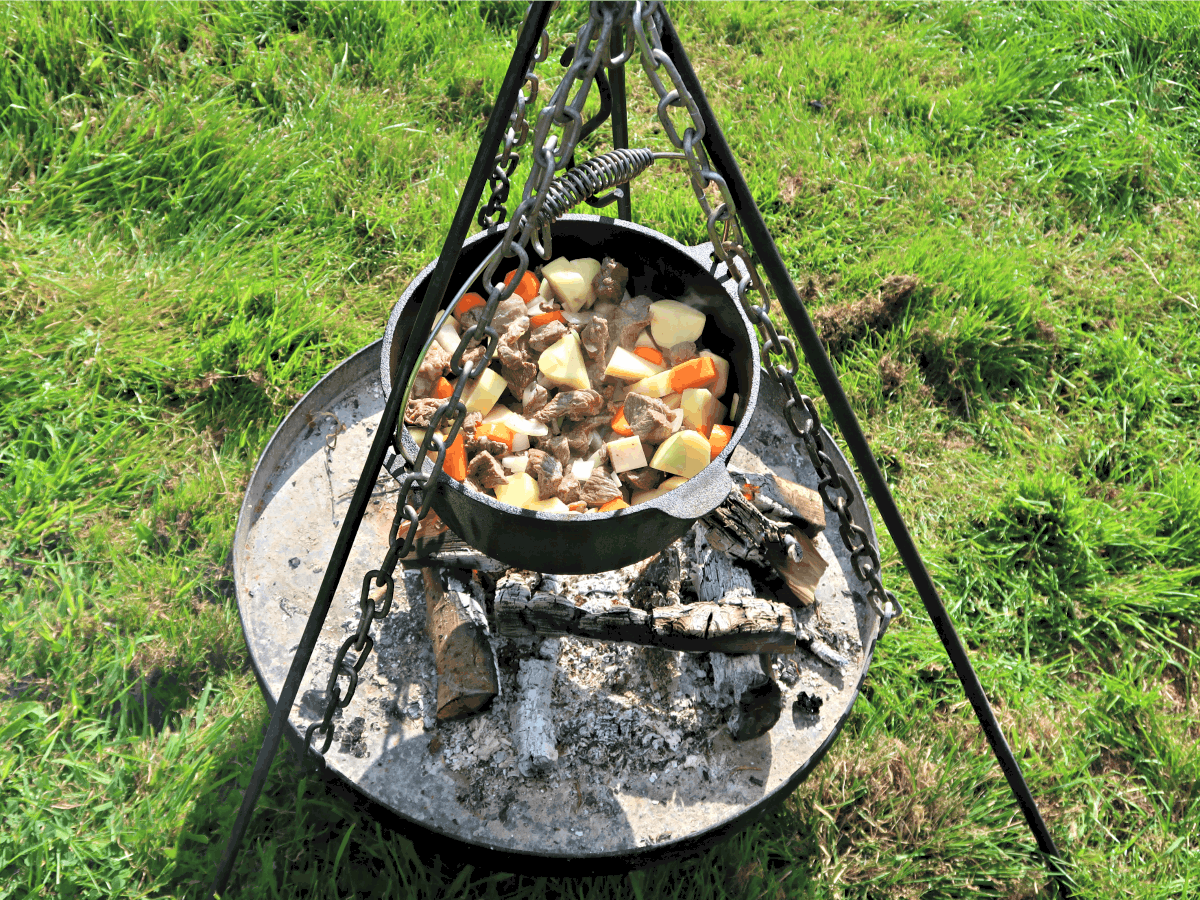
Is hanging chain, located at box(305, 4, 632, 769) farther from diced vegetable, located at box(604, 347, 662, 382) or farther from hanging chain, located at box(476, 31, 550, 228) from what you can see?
diced vegetable, located at box(604, 347, 662, 382)

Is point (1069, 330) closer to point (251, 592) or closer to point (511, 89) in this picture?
point (511, 89)

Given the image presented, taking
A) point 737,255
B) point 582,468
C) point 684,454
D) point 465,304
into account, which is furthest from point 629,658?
point 737,255

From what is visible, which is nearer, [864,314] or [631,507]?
[631,507]

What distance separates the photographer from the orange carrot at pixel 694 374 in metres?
2.05

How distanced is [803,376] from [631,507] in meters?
1.84

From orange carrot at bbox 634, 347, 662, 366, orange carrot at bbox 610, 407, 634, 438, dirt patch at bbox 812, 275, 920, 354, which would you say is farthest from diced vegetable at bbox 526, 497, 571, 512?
dirt patch at bbox 812, 275, 920, 354

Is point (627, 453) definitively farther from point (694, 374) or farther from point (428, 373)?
point (428, 373)

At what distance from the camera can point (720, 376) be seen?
209 centimetres

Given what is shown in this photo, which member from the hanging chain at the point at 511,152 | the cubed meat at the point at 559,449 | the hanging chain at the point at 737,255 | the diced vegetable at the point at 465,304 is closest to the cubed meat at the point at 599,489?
the cubed meat at the point at 559,449

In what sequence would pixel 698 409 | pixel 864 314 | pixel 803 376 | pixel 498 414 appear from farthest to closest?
pixel 864 314 < pixel 803 376 < pixel 498 414 < pixel 698 409

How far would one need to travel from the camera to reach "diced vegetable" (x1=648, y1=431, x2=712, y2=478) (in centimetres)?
193

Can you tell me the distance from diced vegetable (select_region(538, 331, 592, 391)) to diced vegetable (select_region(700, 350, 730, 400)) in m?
0.32

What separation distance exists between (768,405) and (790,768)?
1224 millimetres

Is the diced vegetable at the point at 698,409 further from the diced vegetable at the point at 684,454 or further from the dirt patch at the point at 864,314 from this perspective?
the dirt patch at the point at 864,314
